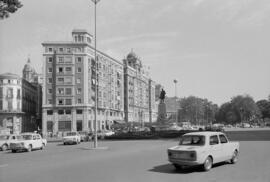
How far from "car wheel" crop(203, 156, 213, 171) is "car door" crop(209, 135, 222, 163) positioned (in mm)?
221

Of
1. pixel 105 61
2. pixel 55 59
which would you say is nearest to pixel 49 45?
pixel 55 59

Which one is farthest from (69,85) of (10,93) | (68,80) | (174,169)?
Answer: (174,169)

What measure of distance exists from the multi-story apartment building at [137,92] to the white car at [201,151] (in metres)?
93.7

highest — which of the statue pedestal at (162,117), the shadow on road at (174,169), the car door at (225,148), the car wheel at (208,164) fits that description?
the statue pedestal at (162,117)

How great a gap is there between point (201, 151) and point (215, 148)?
114 cm

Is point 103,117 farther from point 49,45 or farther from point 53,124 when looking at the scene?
point 49,45

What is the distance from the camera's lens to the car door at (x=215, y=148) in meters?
14.3

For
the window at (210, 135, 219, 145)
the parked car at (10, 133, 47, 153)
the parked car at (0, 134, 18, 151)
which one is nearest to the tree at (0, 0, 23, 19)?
the window at (210, 135, 219, 145)

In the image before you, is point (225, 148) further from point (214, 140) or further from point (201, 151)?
point (201, 151)

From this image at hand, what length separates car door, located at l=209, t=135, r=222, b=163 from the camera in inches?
562

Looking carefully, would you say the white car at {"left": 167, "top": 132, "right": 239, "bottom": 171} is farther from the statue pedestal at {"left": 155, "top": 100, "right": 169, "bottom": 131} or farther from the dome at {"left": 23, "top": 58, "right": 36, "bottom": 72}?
the dome at {"left": 23, "top": 58, "right": 36, "bottom": 72}

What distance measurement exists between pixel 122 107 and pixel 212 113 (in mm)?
73055

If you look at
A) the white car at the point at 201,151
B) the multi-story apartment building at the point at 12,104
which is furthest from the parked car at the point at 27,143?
the multi-story apartment building at the point at 12,104

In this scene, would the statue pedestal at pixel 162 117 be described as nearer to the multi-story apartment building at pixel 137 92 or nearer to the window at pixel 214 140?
the window at pixel 214 140
